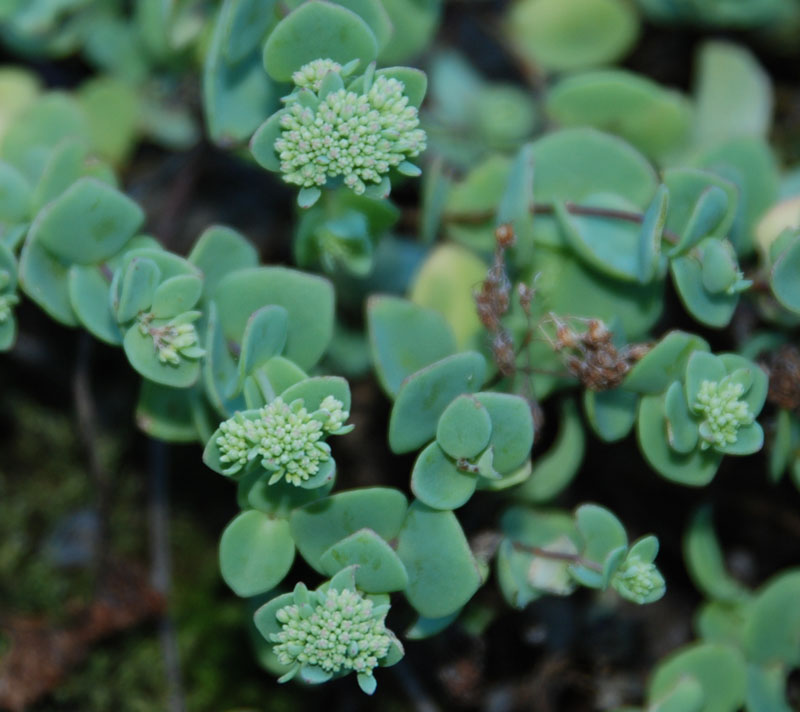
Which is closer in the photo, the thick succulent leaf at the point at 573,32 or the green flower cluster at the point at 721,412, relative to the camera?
the green flower cluster at the point at 721,412

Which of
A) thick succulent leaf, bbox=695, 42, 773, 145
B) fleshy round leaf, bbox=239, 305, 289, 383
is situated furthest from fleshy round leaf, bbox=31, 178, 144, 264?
thick succulent leaf, bbox=695, 42, 773, 145

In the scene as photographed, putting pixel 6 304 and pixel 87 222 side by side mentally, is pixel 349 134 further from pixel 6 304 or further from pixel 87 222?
pixel 6 304

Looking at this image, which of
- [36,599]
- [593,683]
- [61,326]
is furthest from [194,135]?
[593,683]

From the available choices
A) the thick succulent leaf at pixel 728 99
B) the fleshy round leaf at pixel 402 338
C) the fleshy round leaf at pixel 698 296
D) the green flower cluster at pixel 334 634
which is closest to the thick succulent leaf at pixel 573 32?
the thick succulent leaf at pixel 728 99

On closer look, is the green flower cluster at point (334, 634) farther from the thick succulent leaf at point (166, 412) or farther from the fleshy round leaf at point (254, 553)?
the thick succulent leaf at point (166, 412)

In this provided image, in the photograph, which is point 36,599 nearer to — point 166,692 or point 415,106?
point 166,692

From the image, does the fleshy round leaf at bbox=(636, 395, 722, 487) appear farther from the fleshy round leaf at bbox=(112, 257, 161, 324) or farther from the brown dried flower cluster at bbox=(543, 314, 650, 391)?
the fleshy round leaf at bbox=(112, 257, 161, 324)
